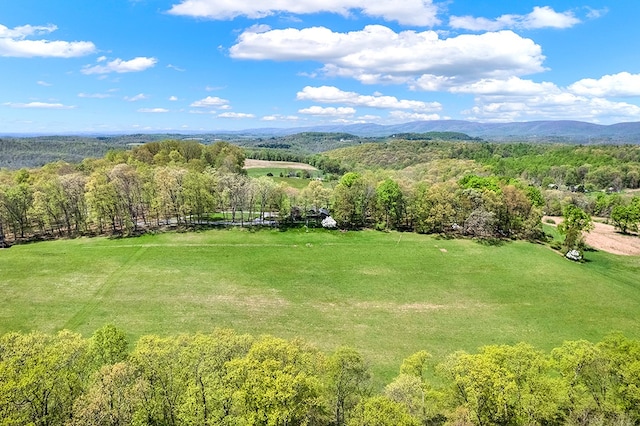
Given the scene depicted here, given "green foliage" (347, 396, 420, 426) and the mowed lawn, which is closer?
"green foliage" (347, 396, 420, 426)

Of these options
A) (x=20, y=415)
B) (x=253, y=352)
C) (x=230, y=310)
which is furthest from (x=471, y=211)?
(x=20, y=415)

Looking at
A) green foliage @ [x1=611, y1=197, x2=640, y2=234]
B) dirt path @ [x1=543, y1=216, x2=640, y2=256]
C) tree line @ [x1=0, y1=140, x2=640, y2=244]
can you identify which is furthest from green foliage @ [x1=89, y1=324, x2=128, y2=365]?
green foliage @ [x1=611, y1=197, x2=640, y2=234]

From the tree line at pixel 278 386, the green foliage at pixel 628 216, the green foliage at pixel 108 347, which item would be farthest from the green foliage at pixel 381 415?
the green foliage at pixel 628 216

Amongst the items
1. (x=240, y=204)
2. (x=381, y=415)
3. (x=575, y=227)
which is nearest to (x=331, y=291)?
(x=381, y=415)

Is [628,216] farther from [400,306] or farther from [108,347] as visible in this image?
[108,347]

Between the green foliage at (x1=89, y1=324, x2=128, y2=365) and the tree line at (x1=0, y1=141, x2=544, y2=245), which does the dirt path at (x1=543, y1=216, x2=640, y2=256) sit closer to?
the tree line at (x1=0, y1=141, x2=544, y2=245)

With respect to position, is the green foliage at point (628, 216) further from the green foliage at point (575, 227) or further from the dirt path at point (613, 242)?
the green foliage at point (575, 227)
